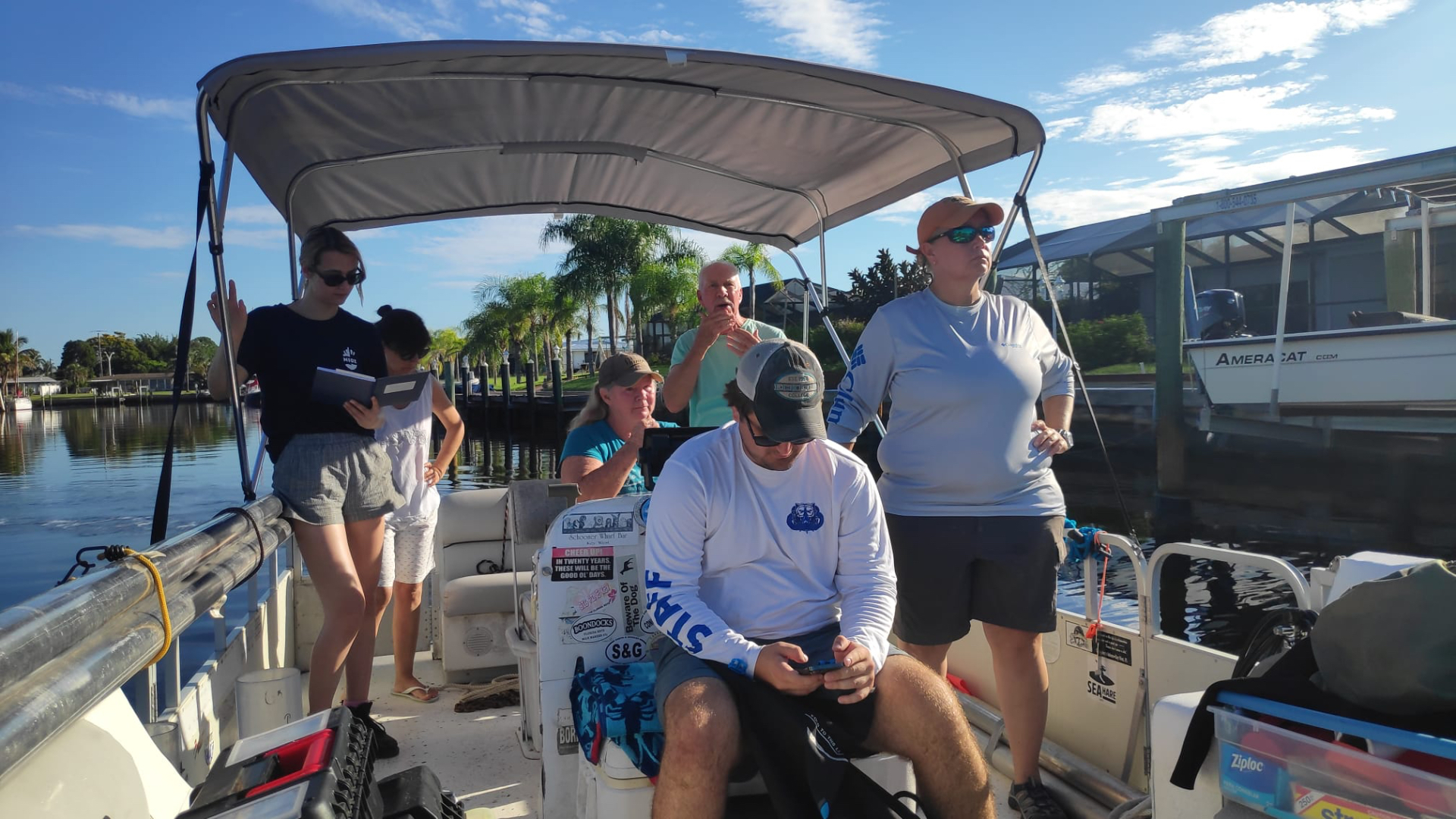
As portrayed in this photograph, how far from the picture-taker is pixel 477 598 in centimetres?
435

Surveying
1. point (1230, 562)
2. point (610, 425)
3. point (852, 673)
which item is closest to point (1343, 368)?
point (1230, 562)

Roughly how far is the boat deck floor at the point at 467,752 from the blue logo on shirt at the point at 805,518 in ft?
4.47

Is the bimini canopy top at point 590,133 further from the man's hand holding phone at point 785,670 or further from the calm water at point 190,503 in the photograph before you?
the man's hand holding phone at point 785,670

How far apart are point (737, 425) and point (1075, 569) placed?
1.65m

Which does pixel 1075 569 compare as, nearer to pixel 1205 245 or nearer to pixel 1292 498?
pixel 1292 498

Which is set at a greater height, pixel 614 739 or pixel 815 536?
pixel 815 536

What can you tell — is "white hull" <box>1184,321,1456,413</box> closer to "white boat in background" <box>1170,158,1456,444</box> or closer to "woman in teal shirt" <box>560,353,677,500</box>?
"white boat in background" <box>1170,158,1456,444</box>

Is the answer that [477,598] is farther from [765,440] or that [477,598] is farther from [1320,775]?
[1320,775]

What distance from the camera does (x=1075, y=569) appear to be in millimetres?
3355

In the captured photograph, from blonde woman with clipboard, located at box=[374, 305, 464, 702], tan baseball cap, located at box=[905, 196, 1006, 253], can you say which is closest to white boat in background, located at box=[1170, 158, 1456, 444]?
tan baseball cap, located at box=[905, 196, 1006, 253]

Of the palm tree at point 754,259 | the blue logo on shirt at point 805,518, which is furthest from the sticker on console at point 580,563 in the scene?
the palm tree at point 754,259

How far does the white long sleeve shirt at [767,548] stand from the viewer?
226 cm

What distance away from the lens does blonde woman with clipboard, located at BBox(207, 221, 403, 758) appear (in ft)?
9.97

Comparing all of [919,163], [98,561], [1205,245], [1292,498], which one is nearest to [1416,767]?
[98,561]
